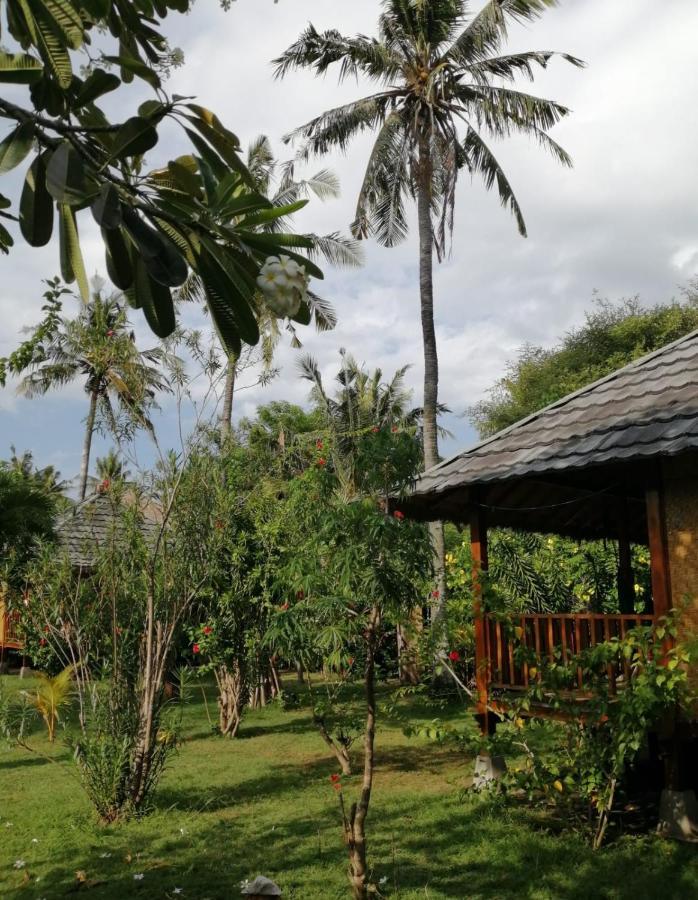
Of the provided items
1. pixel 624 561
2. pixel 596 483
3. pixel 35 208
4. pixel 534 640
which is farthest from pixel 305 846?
pixel 35 208

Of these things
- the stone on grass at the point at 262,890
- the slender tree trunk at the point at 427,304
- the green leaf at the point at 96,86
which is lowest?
the stone on grass at the point at 262,890

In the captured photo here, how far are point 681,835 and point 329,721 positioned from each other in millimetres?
6308

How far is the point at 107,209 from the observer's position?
6.46ft

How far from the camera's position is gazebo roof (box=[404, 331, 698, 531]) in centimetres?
598

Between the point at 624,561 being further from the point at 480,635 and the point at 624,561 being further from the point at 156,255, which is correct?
the point at 156,255

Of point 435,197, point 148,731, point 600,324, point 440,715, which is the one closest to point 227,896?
point 148,731

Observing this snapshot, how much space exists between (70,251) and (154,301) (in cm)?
29

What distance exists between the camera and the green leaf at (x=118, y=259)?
7.61 feet

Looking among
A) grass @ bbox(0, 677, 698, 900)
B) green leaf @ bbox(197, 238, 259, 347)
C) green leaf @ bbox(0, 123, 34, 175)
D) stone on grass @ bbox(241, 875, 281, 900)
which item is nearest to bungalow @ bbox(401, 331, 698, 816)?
grass @ bbox(0, 677, 698, 900)

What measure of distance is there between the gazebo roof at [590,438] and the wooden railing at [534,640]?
1.20 metres

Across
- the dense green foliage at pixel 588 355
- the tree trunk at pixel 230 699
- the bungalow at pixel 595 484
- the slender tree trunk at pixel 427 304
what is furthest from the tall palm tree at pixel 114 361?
the dense green foliage at pixel 588 355

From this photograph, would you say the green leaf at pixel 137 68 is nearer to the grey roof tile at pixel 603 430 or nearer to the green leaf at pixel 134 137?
the green leaf at pixel 134 137

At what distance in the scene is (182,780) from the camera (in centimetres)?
839

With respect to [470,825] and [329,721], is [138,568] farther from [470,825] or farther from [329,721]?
[329,721]
